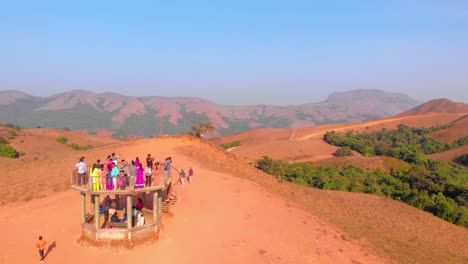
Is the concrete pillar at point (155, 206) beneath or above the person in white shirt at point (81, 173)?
beneath

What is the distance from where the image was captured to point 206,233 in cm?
1602

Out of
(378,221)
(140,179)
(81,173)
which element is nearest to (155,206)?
(140,179)

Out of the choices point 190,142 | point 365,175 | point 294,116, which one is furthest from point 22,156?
point 294,116

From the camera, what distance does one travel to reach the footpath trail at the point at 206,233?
1418cm

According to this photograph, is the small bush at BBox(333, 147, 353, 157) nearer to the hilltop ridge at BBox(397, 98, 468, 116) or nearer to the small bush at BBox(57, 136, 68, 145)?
the small bush at BBox(57, 136, 68, 145)

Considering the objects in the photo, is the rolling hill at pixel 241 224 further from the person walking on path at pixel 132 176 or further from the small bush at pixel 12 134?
the small bush at pixel 12 134

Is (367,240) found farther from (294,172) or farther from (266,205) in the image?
(294,172)

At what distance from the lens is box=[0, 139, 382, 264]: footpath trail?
14180mm

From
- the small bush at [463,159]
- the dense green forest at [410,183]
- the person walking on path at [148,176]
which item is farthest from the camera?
the small bush at [463,159]

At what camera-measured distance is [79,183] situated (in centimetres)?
1492

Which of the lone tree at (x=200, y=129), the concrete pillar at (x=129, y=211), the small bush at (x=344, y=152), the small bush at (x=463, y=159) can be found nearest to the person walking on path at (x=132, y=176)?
the concrete pillar at (x=129, y=211)

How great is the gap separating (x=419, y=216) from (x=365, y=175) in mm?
14409

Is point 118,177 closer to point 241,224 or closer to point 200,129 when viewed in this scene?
point 241,224

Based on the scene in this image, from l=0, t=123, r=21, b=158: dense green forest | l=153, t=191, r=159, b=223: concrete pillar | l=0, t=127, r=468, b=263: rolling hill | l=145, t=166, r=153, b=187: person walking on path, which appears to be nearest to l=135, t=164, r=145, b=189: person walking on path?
l=145, t=166, r=153, b=187: person walking on path
